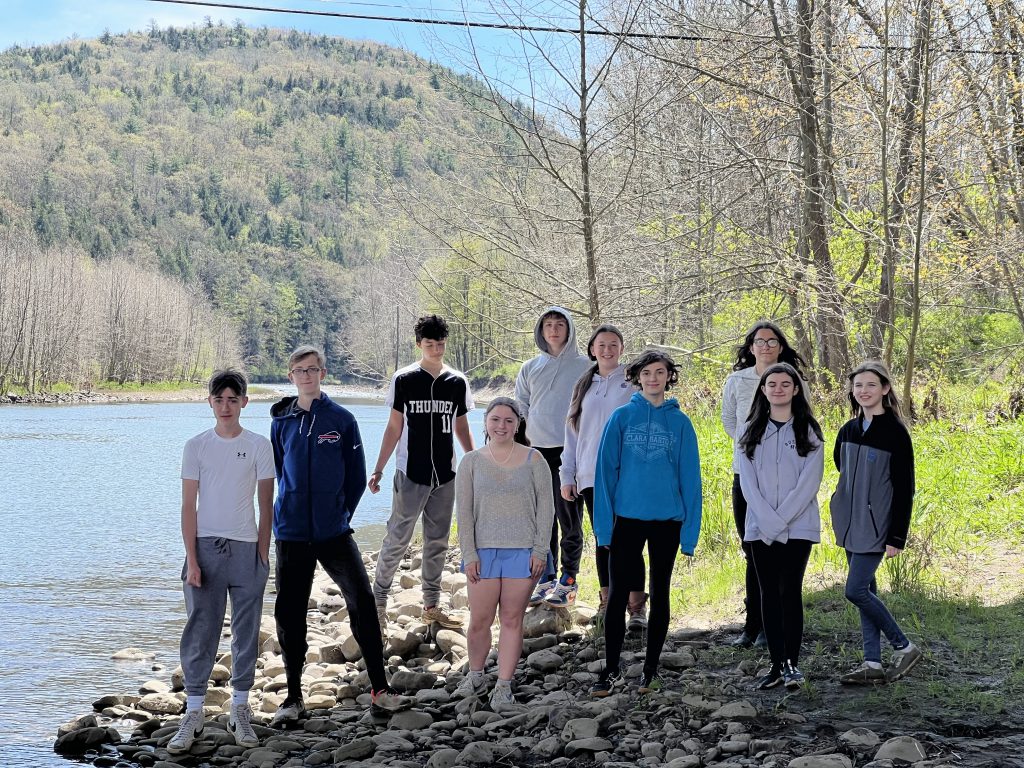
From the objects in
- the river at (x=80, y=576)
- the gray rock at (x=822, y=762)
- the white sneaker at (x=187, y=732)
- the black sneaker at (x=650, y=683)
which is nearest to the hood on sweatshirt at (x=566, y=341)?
the black sneaker at (x=650, y=683)

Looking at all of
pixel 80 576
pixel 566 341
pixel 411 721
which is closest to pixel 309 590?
pixel 411 721

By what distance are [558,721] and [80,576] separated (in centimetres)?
1080

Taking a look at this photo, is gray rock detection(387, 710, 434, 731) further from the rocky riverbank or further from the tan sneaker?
the tan sneaker

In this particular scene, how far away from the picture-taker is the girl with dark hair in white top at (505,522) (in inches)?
228

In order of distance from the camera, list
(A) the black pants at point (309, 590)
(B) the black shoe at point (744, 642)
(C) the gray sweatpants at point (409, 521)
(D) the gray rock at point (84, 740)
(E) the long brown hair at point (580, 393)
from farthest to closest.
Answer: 1. (C) the gray sweatpants at point (409, 521)
2. (D) the gray rock at point (84, 740)
3. (E) the long brown hair at point (580, 393)
4. (B) the black shoe at point (744, 642)
5. (A) the black pants at point (309, 590)

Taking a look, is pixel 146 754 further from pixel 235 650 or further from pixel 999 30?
pixel 999 30

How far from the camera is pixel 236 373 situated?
5723 millimetres

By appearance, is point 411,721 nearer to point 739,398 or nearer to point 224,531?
point 224,531

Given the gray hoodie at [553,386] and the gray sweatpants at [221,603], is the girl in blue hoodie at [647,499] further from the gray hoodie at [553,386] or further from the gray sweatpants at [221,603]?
the gray sweatpants at [221,603]

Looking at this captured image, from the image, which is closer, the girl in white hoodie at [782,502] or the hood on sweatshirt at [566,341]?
the girl in white hoodie at [782,502]

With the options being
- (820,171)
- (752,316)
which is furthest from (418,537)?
(820,171)

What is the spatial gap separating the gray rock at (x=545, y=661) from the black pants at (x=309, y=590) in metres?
1.01

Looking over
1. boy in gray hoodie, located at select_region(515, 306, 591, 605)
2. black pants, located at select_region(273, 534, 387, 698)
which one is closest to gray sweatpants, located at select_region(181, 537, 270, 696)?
black pants, located at select_region(273, 534, 387, 698)

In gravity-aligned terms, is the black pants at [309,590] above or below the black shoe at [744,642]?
above
